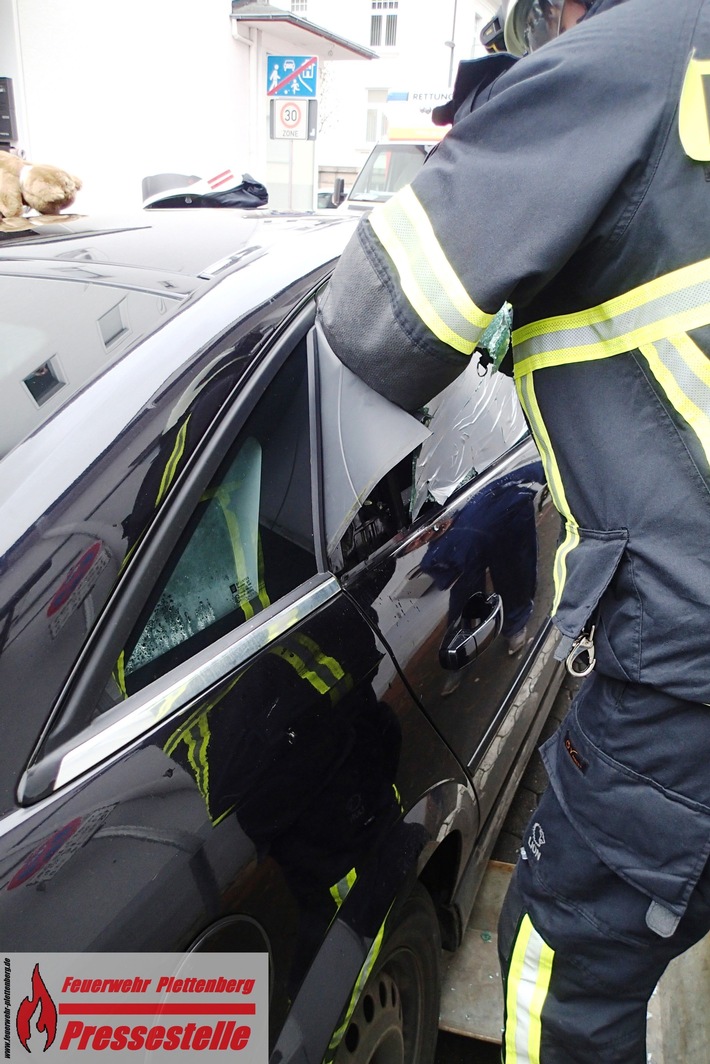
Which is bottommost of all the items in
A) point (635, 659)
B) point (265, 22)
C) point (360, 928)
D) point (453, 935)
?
point (453, 935)

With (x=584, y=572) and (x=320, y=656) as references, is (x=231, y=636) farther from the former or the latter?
(x=584, y=572)

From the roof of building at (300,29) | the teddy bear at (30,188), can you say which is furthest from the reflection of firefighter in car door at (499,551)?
the roof of building at (300,29)

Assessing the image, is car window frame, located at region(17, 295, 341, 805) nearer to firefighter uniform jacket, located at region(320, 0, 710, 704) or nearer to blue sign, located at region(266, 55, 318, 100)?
firefighter uniform jacket, located at region(320, 0, 710, 704)

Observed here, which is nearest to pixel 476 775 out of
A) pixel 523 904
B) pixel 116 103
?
pixel 523 904


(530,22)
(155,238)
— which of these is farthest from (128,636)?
(530,22)

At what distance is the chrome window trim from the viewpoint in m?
0.90

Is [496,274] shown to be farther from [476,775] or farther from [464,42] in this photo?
[464,42]

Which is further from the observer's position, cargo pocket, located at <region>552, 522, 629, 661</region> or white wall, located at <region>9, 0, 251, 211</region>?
white wall, located at <region>9, 0, 251, 211</region>

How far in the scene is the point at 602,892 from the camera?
1239mm

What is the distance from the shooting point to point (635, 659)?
1.13 meters

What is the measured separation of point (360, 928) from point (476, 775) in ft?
1.88

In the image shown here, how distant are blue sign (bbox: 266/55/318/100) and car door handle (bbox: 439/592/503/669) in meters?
9.06

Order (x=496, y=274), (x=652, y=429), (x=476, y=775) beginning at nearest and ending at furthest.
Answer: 1. (x=496, y=274)
2. (x=652, y=429)
3. (x=476, y=775)

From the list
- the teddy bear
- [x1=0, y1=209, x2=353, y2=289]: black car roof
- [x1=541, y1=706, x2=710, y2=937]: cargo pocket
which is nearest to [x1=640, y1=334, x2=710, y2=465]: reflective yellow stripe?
[x1=541, y1=706, x2=710, y2=937]: cargo pocket
